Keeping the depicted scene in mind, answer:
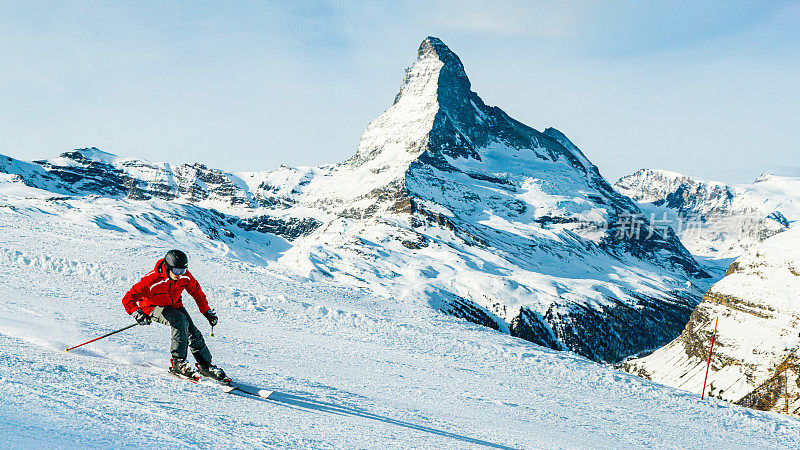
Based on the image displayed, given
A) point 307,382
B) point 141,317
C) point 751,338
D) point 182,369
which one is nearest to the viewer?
point 141,317

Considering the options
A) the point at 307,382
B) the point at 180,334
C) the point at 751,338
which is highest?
the point at 751,338

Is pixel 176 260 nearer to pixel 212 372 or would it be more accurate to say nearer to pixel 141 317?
pixel 141 317

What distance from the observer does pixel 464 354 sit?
1366 centimetres

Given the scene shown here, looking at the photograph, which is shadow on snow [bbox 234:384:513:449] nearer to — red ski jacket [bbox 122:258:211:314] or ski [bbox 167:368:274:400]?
ski [bbox 167:368:274:400]

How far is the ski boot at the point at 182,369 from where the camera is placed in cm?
811

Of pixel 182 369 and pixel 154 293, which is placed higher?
pixel 154 293

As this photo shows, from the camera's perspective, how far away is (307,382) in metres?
9.20

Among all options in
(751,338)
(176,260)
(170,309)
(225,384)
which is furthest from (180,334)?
(751,338)

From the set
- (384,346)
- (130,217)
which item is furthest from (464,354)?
(130,217)

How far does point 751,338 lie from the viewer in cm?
4497

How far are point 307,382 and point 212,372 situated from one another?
68.3 inches

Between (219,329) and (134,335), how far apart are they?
257 centimetres

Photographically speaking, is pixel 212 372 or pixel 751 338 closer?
pixel 212 372

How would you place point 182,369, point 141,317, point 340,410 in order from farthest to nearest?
point 182,369 < point 141,317 < point 340,410
